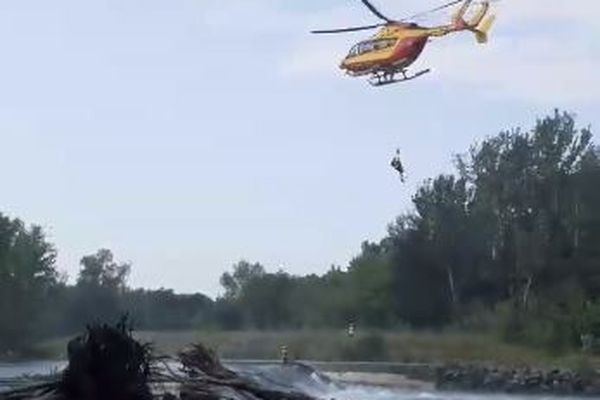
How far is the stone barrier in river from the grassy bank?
5512 mm

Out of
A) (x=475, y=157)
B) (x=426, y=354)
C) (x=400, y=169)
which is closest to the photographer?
(x=400, y=169)

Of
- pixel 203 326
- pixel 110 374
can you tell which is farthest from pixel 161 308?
pixel 110 374

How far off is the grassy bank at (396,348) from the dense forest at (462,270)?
104cm

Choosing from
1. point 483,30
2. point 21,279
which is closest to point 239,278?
point 21,279

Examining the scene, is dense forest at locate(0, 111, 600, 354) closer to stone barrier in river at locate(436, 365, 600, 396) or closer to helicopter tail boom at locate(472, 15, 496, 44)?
stone barrier in river at locate(436, 365, 600, 396)

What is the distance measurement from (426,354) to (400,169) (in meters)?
41.3

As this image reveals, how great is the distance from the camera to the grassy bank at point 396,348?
73438mm

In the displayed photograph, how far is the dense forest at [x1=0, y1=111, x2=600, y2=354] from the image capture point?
79250mm

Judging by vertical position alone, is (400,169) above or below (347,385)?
above

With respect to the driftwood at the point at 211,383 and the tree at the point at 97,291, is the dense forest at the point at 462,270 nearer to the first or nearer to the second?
the tree at the point at 97,291

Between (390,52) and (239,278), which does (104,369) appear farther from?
(239,278)

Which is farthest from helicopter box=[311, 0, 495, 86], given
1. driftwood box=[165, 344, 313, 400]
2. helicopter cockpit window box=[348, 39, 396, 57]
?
driftwood box=[165, 344, 313, 400]

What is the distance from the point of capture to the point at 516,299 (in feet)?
288

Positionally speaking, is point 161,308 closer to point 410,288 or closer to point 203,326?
point 203,326
